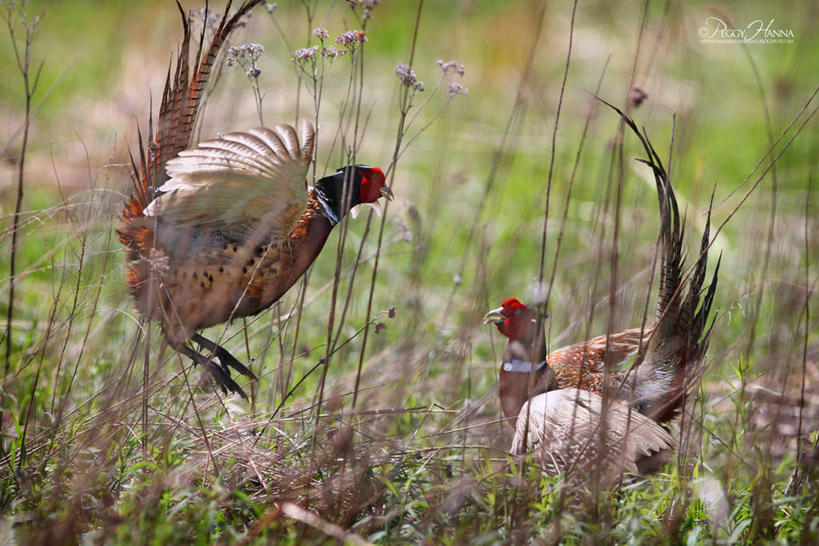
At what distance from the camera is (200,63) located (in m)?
2.62

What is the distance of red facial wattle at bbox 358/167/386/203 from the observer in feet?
9.02

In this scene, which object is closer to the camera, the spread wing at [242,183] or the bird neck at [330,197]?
the spread wing at [242,183]

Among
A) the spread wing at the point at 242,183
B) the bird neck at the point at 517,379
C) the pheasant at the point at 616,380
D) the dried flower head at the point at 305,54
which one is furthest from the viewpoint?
the bird neck at the point at 517,379

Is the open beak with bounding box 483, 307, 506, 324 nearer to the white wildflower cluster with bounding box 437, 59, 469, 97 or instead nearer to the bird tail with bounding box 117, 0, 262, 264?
the white wildflower cluster with bounding box 437, 59, 469, 97

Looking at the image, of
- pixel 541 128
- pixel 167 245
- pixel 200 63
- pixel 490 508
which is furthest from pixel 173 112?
pixel 541 128

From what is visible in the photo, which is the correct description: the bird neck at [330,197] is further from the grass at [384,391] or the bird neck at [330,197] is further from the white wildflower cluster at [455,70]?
the white wildflower cluster at [455,70]

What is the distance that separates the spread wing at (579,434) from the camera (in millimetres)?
2436

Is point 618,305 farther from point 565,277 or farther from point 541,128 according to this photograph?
point 541,128

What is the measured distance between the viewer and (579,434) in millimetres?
2529

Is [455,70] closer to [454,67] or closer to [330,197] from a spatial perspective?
[454,67]

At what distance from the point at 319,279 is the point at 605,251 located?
2072mm

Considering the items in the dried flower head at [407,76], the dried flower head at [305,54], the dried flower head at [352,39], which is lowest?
the dried flower head at [407,76]
